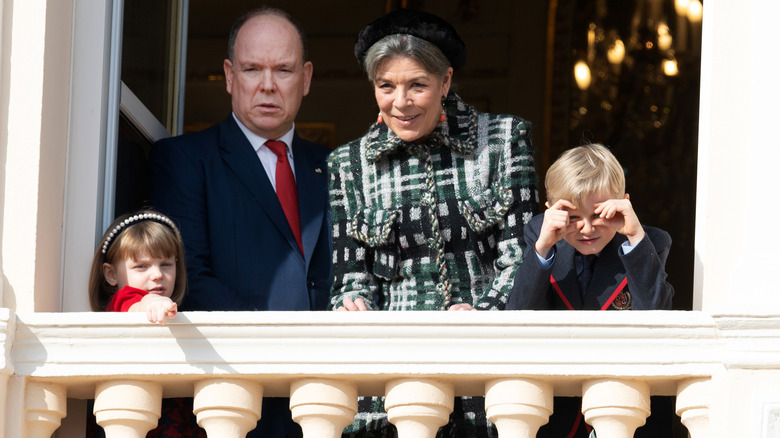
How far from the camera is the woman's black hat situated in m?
3.56

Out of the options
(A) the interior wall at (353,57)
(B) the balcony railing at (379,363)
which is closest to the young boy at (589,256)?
(B) the balcony railing at (379,363)

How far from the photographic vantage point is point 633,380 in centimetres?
289

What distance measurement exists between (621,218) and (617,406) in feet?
1.66

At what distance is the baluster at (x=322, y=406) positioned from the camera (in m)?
2.93

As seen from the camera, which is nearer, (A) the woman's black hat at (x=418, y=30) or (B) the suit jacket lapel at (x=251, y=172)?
(A) the woman's black hat at (x=418, y=30)

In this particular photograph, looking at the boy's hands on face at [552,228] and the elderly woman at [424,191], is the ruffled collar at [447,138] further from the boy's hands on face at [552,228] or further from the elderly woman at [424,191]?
the boy's hands on face at [552,228]

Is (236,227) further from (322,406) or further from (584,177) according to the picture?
(584,177)

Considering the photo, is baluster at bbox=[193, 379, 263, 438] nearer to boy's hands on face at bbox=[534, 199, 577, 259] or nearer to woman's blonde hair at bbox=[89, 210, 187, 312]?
woman's blonde hair at bbox=[89, 210, 187, 312]

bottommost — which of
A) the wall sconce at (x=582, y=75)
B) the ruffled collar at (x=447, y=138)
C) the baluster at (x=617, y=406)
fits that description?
the baluster at (x=617, y=406)


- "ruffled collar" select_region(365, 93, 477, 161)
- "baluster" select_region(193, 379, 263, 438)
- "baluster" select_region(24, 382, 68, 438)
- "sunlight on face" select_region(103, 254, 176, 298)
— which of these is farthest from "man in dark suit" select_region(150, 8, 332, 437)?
"baluster" select_region(24, 382, 68, 438)

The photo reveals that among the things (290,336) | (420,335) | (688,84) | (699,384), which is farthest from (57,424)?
(688,84)

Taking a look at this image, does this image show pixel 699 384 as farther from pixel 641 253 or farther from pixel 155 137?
pixel 155 137

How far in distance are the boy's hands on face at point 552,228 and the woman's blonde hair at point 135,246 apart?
3.35ft

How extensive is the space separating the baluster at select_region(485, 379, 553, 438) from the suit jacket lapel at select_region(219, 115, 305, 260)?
115cm
